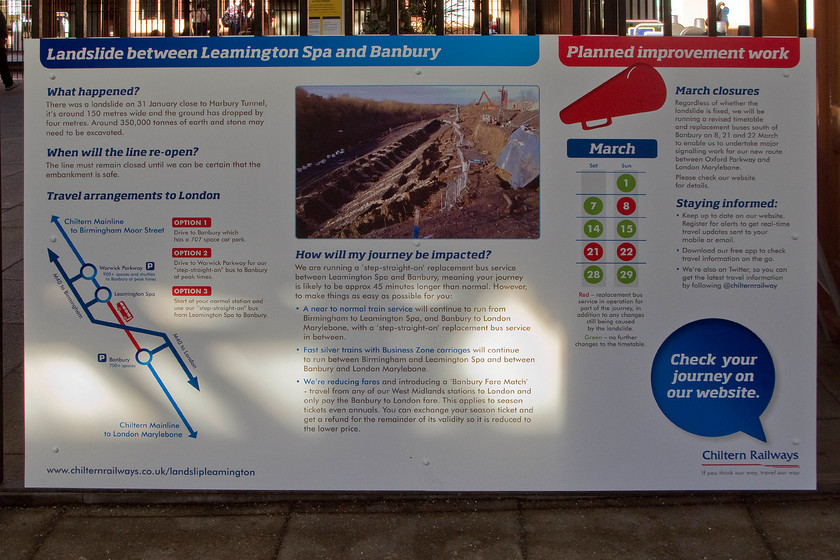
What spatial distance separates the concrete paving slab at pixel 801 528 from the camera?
142 inches

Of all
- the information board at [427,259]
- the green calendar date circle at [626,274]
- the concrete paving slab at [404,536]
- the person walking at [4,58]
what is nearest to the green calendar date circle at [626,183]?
the information board at [427,259]

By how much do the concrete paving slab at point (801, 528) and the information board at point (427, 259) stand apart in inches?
8.8

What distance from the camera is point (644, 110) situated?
145 inches

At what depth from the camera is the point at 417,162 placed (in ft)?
12.2

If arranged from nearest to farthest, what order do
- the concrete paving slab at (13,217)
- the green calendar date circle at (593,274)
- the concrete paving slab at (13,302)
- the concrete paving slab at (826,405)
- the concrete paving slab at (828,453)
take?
the green calendar date circle at (593,274) → the concrete paving slab at (828,453) → the concrete paving slab at (826,405) → the concrete paving slab at (13,302) → the concrete paving slab at (13,217)

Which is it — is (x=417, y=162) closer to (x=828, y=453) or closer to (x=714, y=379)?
(x=714, y=379)

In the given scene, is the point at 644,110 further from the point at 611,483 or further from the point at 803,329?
the point at 611,483

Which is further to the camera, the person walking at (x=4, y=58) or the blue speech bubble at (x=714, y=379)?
the person walking at (x=4, y=58)

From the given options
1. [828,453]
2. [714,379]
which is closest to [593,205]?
[714,379]

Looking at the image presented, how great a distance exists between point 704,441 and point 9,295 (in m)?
5.58

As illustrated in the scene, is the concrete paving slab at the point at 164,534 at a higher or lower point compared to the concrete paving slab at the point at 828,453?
lower

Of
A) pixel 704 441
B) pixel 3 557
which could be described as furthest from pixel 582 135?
pixel 3 557

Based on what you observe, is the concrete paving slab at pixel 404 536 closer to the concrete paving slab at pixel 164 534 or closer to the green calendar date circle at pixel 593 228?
the concrete paving slab at pixel 164 534

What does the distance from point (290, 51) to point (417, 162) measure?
72 cm
